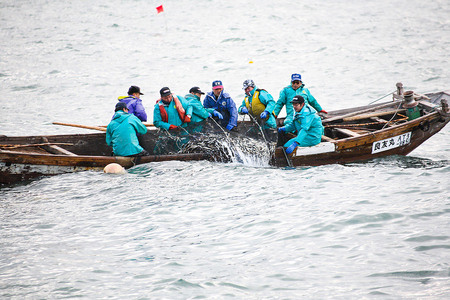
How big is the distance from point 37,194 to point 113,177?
58.8 inches

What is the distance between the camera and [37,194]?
9906 mm

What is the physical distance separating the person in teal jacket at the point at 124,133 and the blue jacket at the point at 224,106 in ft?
6.98

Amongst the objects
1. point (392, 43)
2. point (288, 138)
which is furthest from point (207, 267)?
point (392, 43)

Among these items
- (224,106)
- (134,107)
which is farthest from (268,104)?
(134,107)

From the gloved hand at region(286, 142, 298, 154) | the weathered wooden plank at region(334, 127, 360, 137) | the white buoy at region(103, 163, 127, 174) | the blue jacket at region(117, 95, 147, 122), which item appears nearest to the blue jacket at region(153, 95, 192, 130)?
the blue jacket at region(117, 95, 147, 122)

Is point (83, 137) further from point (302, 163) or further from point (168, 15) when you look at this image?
point (168, 15)

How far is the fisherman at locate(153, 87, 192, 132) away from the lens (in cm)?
1146

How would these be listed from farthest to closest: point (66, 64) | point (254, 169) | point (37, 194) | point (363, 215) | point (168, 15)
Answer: point (168, 15) < point (66, 64) < point (254, 169) < point (37, 194) < point (363, 215)

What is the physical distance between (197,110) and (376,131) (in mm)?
4002

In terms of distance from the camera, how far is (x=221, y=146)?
1120 cm

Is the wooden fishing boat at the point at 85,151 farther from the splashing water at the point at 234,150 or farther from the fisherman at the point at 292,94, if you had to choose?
the fisherman at the point at 292,94

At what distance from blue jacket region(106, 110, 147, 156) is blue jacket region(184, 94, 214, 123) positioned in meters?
1.41

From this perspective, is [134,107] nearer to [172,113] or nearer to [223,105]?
[172,113]

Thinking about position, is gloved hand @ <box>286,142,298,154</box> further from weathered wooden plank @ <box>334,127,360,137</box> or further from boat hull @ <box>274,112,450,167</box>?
weathered wooden plank @ <box>334,127,360,137</box>
